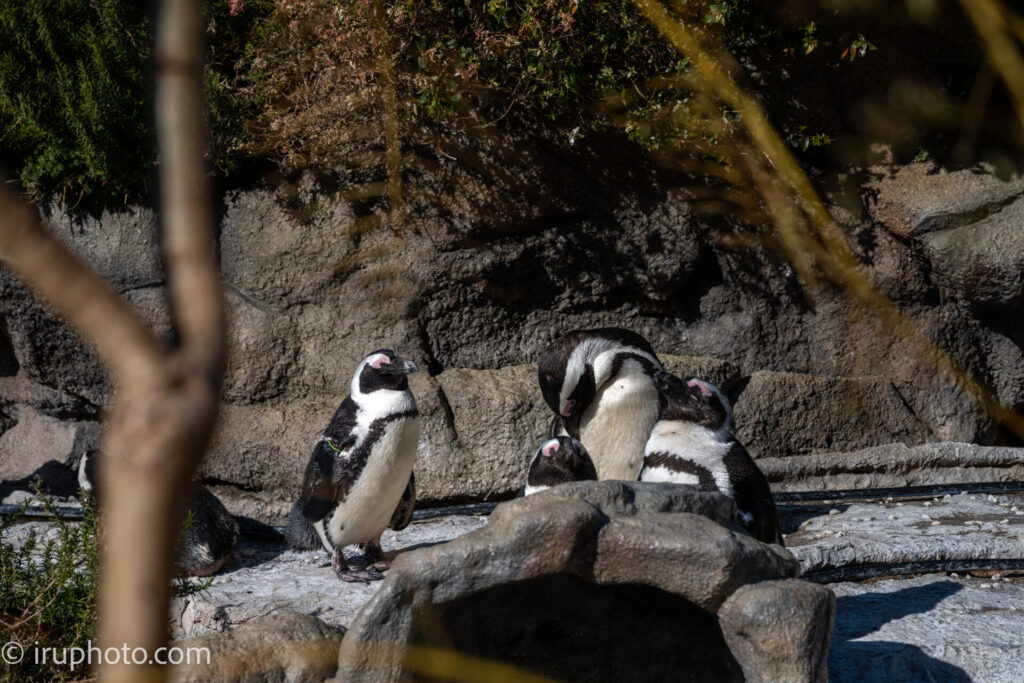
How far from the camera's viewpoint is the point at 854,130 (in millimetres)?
4945

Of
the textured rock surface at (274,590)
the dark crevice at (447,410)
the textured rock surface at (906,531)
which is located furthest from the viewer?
the dark crevice at (447,410)

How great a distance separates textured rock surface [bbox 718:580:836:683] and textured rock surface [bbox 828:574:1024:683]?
545 mm

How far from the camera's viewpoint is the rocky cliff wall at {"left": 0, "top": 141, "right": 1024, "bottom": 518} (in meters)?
4.56

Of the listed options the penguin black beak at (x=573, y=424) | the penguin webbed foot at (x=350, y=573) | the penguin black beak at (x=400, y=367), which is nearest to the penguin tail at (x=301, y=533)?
the penguin webbed foot at (x=350, y=573)

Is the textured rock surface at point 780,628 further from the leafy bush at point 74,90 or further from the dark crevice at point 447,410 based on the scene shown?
the leafy bush at point 74,90

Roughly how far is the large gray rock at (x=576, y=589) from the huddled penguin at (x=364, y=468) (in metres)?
1.00

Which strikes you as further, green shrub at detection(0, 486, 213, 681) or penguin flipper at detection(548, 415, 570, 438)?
penguin flipper at detection(548, 415, 570, 438)

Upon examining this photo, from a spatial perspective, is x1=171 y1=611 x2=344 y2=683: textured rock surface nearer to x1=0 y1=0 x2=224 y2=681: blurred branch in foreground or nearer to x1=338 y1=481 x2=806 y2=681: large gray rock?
x1=338 y1=481 x2=806 y2=681: large gray rock

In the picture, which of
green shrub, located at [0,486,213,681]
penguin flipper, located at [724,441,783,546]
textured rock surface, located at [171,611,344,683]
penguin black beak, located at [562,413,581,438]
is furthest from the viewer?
penguin black beak, located at [562,413,581,438]

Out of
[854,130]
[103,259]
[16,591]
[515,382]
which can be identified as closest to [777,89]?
[854,130]

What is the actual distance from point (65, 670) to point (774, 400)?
3205 mm

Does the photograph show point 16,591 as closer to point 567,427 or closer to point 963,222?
point 567,427

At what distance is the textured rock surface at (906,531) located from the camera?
3199 mm

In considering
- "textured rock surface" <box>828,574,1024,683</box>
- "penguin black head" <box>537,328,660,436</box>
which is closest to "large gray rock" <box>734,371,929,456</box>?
"penguin black head" <box>537,328,660,436</box>
